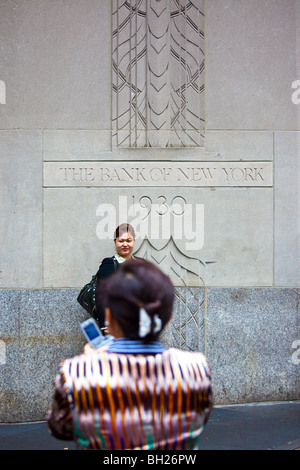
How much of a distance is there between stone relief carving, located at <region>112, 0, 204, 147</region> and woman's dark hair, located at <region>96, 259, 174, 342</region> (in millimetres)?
5047

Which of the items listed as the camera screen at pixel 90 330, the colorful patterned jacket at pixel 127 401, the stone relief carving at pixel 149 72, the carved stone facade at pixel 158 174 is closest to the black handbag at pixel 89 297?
the carved stone facade at pixel 158 174

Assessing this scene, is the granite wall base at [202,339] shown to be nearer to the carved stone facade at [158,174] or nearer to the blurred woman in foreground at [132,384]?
the carved stone facade at [158,174]

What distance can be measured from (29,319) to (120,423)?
16.2 ft

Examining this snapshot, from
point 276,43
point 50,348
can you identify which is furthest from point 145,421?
point 276,43

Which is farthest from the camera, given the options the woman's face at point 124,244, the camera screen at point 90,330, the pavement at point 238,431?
the woman's face at point 124,244

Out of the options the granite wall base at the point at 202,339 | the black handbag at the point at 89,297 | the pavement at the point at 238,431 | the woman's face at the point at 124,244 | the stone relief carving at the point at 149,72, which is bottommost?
the pavement at the point at 238,431

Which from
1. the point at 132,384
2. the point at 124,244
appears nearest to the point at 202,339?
the point at 124,244

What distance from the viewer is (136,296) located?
7.47 ft

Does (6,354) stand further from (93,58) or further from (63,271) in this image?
(93,58)

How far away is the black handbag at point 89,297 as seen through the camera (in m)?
6.64

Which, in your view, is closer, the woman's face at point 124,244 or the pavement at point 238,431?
the pavement at point 238,431

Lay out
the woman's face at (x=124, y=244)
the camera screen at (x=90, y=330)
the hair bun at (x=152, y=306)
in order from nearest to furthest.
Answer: the hair bun at (x=152, y=306), the camera screen at (x=90, y=330), the woman's face at (x=124, y=244)

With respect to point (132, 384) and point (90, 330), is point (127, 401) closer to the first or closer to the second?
point (132, 384)

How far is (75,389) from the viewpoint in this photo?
230cm
